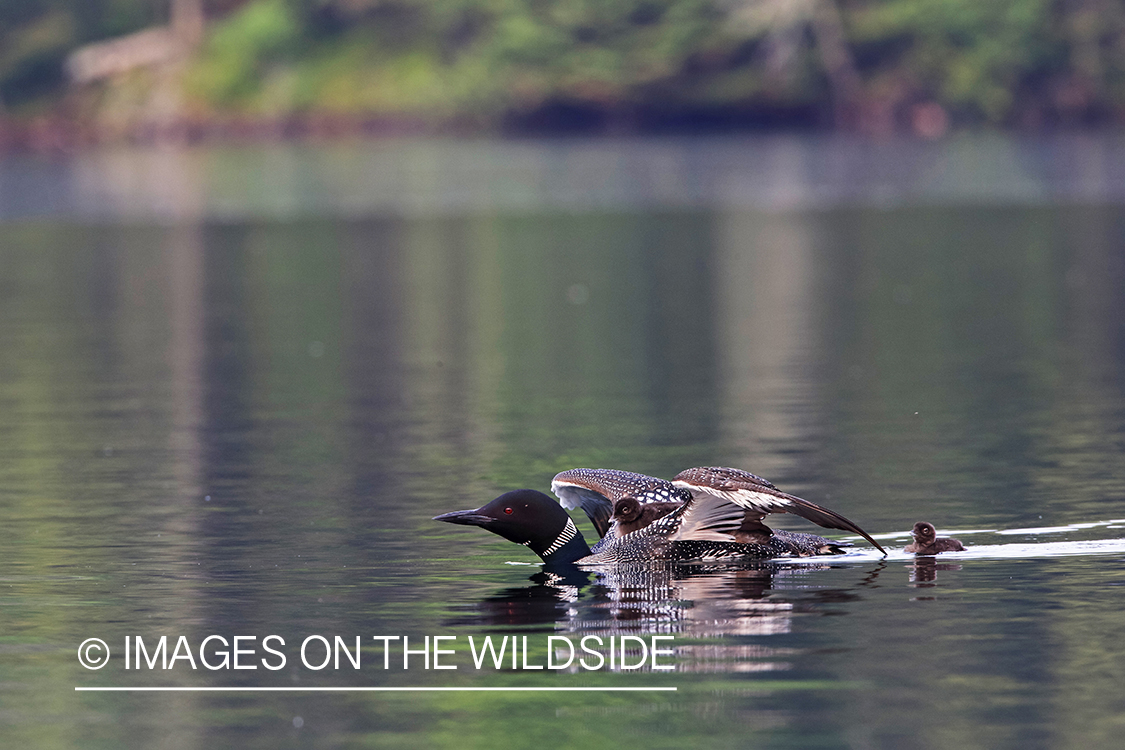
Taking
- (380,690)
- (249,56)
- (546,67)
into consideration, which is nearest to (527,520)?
(380,690)

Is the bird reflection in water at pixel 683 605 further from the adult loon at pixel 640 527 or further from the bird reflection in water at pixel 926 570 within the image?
the bird reflection in water at pixel 926 570

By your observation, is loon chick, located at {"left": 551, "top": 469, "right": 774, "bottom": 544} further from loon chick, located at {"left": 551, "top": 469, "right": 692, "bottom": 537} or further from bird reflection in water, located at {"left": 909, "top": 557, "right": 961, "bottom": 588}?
bird reflection in water, located at {"left": 909, "top": 557, "right": 961, "bottom": 588}

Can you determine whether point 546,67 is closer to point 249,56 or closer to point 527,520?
point 249,56

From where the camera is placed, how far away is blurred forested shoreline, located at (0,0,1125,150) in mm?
85062

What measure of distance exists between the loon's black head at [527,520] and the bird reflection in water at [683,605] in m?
0.17

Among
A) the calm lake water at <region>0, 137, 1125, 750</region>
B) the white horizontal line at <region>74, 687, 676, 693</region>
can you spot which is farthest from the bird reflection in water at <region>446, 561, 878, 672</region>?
the white horizontal line at <region>74, 687, 676, 693</region>

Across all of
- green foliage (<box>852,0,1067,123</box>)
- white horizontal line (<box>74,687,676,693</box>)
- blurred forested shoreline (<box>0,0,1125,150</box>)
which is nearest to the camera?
white horizontal line (<box>74,687,676,693</box>)

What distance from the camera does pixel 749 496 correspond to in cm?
1142

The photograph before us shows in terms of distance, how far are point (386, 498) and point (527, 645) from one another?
15.2 feet

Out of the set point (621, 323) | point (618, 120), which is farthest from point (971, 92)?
point (621, 323)

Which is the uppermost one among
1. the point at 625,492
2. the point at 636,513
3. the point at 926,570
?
the point at 625,492

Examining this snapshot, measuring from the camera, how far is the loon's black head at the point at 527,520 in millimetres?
11492
